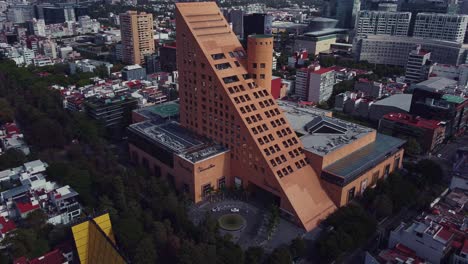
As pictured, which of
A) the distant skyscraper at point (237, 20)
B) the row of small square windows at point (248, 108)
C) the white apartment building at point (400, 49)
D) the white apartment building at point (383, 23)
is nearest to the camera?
the row of small square windows at point (248, 108)

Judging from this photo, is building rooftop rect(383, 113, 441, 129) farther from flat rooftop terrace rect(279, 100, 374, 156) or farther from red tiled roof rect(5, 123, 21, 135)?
red tiled roof rect(5, 123, 21, 135)

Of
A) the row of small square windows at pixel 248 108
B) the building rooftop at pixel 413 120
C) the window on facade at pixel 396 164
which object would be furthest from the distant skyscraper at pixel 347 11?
the row of small square windows at pixel 248 108

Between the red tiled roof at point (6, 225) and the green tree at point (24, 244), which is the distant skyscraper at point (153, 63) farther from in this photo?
the green tree at point (24, 244)

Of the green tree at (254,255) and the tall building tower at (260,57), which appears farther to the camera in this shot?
the tall building tower at (260,57)

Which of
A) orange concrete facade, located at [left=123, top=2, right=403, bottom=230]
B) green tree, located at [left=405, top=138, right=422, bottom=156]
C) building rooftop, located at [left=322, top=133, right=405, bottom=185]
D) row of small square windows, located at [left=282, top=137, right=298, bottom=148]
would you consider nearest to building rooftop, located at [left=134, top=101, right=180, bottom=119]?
orange concrete facade, located at [left=123, top=2, right=403, bottom=230]

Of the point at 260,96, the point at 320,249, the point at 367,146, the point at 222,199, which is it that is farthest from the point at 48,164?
the point at 367,146
